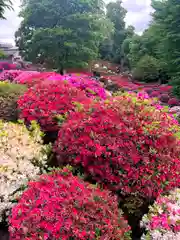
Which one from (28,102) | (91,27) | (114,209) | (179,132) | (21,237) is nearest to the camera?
(21,237)

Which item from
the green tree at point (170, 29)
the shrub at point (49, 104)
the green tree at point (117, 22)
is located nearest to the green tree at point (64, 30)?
the green tree at point (170, 29)

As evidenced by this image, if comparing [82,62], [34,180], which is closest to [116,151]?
[34,180]

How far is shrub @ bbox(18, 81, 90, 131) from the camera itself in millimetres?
4391

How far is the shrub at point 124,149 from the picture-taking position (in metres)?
3.12

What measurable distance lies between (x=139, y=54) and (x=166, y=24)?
14.6 metres

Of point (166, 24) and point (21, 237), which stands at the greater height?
point (166, 24)

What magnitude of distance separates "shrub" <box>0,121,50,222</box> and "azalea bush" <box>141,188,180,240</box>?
141 centimetres

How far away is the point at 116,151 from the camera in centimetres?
316

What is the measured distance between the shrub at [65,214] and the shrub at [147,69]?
82.6ft

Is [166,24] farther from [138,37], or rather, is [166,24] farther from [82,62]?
[138,37]

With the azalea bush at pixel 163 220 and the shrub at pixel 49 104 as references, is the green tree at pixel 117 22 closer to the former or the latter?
the shrub at pixel 49 104

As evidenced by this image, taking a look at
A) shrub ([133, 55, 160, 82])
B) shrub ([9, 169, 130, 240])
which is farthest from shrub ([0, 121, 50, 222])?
shrub ([133, 55, 160, 82])

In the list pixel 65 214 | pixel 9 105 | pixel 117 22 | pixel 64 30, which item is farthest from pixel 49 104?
pixel 117 22

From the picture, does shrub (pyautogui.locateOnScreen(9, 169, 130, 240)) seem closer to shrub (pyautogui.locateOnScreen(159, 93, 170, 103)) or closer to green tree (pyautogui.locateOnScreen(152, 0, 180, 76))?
green tree (pyautogui.locateOnScreen(152, 0, 180, 76))
